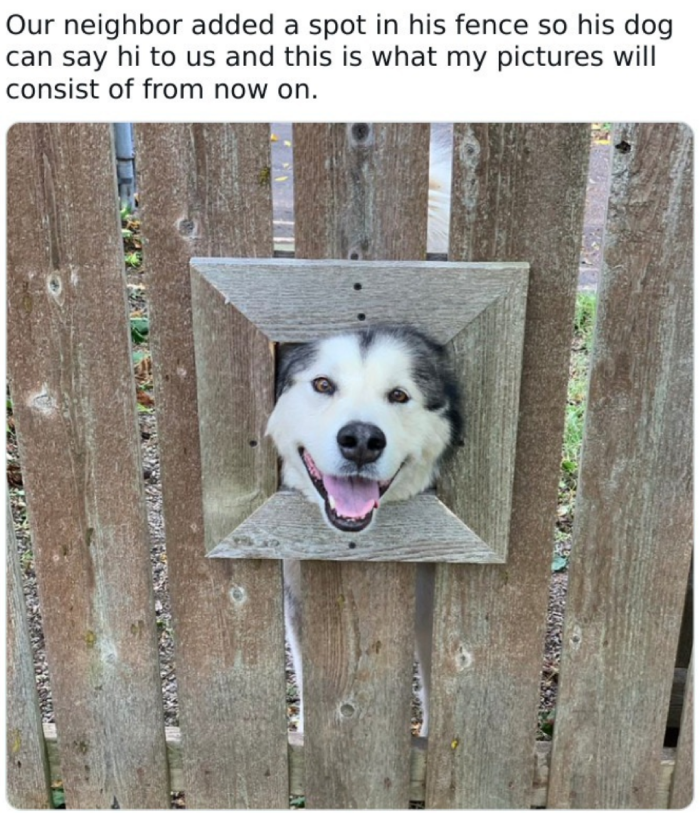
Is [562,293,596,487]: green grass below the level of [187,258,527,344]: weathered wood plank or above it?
below

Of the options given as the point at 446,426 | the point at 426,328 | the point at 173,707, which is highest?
the point at 426,328

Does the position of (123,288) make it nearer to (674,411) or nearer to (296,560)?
(296,560)

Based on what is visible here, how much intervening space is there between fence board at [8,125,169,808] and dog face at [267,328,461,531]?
377 mm

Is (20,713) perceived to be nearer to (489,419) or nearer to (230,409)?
(230,409)

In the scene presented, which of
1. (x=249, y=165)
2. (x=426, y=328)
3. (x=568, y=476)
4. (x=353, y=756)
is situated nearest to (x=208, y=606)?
(x=353, y=756)

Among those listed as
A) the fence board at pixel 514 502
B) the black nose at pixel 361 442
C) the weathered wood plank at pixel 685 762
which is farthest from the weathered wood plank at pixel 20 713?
the weathered wood plank at pixel 685 762

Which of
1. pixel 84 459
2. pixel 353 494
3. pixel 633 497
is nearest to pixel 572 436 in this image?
pixel 633 497

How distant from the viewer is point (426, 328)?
5.74 ft

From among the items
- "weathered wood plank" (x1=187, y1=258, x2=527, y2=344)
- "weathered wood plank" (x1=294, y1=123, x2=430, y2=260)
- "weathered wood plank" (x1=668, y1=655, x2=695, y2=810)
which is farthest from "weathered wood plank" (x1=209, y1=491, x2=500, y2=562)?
"weathered wood plank" (x1=668, y1=655, x2=695, y2=810)

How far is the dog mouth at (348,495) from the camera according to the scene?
1.81 meters

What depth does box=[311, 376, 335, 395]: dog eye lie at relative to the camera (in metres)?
1.75

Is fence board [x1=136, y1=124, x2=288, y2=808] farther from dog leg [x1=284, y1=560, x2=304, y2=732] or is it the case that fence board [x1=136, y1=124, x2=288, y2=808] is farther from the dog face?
the dog face

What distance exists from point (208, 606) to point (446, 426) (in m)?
0.70

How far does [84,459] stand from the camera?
1950 mm
